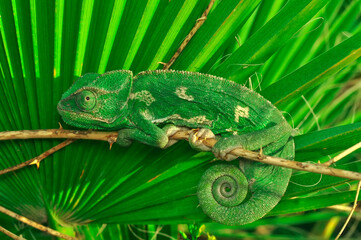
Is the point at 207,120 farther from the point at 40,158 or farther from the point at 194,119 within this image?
the point at 40,158

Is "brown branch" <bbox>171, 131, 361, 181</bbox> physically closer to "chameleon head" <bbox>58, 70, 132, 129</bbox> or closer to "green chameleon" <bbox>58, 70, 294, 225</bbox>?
"green chameleon" <bbox>58, 70, 294, 225</bbox>

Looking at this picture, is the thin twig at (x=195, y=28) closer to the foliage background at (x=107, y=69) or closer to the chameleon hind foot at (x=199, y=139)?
the foliage background at (x=107, y=69)

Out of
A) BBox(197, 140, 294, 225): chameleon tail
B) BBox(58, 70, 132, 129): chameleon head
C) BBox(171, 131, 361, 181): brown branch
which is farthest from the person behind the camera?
BBox(58, 70, 132, 129): chameleon head

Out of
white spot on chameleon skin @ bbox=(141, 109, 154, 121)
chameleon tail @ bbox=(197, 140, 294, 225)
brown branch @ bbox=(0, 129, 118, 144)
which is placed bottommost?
chameleon tail @ bbox=(197, 140, 294, 225)

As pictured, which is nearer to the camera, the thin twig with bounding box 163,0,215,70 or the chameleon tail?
the chameleon tail

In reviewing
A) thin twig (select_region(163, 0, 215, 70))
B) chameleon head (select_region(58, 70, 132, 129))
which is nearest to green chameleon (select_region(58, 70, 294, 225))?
chameleon head (select_region(58, 70, 132, 129))

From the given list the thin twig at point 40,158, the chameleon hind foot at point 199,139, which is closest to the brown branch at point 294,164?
the chameleon hind foot at point 199,139

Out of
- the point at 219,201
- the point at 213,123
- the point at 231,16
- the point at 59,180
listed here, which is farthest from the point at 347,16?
the point at 59,180

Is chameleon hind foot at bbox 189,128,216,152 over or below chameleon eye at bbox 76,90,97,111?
below
